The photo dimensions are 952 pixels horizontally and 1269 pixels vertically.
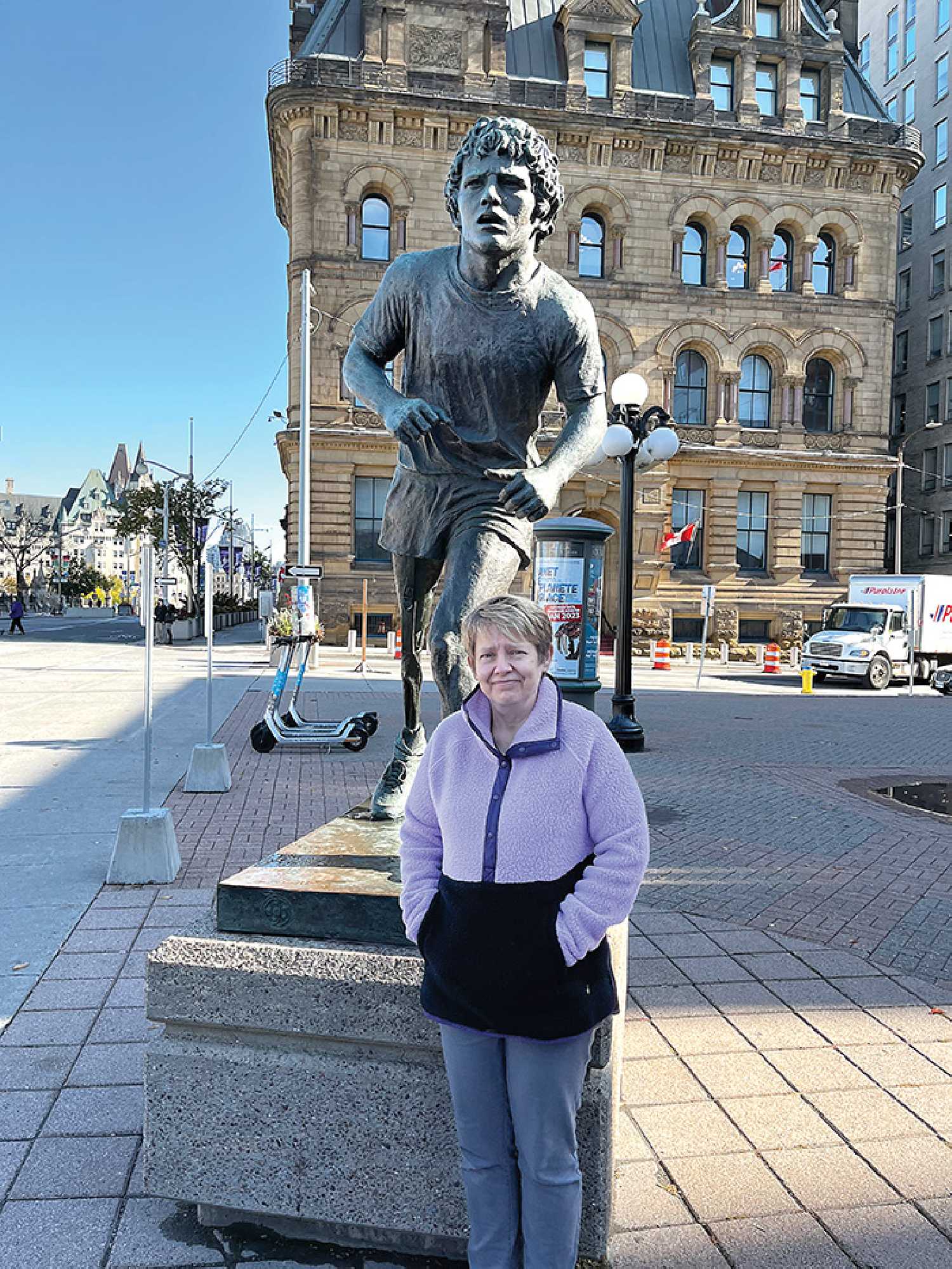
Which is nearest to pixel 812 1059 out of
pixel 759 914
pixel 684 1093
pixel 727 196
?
pixel 684 1093

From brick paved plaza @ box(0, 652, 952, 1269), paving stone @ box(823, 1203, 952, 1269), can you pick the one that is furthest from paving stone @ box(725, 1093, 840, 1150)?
paving stone @ box(823, 1203, 952, 1269)

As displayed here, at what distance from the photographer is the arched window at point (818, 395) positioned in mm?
36906

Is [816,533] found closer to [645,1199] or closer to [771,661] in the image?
[771,661]

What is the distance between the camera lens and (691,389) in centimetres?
3606

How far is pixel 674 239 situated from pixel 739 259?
295cm

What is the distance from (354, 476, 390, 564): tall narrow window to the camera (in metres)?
33.5

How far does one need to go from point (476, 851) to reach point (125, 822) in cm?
419

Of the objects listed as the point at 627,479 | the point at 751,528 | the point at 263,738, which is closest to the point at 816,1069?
the point at 263,738

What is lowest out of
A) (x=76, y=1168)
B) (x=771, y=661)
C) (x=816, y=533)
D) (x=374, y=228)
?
(x=771, y=661)

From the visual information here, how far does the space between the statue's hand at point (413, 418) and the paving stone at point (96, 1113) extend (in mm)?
2316

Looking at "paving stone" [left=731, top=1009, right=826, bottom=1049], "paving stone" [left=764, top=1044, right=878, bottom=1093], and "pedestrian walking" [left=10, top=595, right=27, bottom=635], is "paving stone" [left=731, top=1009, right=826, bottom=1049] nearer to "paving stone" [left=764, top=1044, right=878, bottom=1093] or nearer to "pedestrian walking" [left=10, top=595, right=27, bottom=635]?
"paving stone" [left=764, top=1044, right=878, bottom=1093]

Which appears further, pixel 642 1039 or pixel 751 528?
pixel 751 528

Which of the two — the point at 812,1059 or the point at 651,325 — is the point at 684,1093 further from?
Result: the point at 651,325

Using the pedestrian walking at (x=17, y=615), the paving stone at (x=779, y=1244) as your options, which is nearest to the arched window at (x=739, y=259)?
the pedestrian walking at (x=17, y=615)
